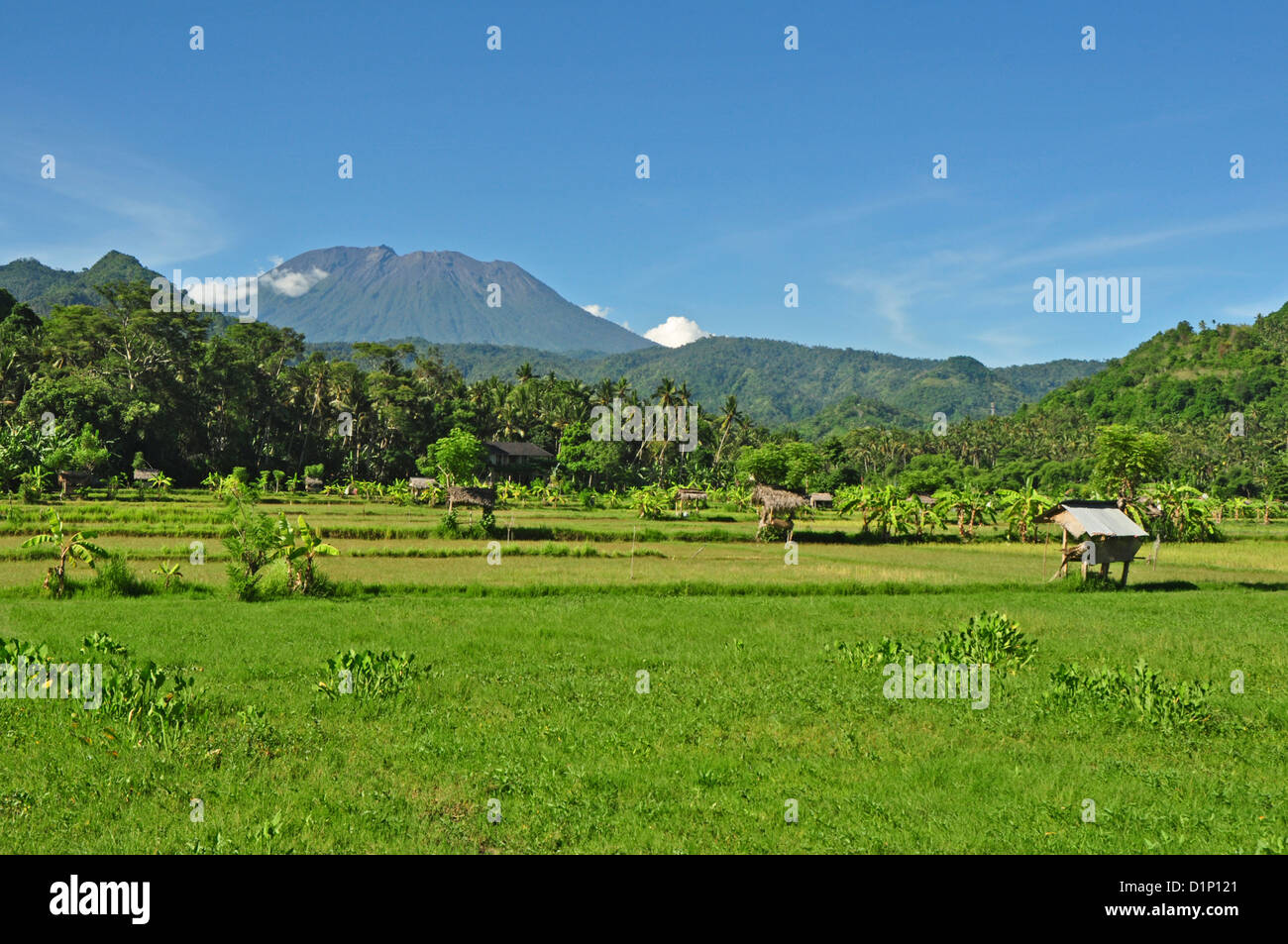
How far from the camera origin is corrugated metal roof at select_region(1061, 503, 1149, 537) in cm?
2548

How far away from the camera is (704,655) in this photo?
47.2ft

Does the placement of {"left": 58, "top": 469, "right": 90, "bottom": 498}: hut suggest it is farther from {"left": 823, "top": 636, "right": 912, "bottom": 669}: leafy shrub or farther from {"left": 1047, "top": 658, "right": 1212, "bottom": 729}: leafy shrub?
{"left": 1047, "top": 658, "right": 1212, "bottom": 729}: leafy shrub

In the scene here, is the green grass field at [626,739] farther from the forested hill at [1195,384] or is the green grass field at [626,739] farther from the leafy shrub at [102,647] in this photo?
the forested hill at [1195,384]

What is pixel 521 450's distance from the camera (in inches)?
2972

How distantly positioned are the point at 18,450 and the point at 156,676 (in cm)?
4609

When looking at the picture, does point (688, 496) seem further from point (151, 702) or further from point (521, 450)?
point (151, 702)

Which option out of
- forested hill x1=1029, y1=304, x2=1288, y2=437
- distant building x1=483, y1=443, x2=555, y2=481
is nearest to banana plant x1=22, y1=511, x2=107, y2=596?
distant building x1=483, y1=443, x2=555, y2=481

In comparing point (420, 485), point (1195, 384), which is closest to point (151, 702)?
point (420, 485)

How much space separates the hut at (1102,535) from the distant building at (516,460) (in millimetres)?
54848

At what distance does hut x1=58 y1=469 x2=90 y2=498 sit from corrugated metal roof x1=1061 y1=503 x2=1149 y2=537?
52.0 meters

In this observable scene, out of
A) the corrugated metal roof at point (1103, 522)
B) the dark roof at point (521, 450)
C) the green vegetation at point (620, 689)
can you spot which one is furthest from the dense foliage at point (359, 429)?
the corrugated metal roof at point (1103, 522)

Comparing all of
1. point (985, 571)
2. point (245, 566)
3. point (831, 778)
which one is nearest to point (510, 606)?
point (245, 566)
